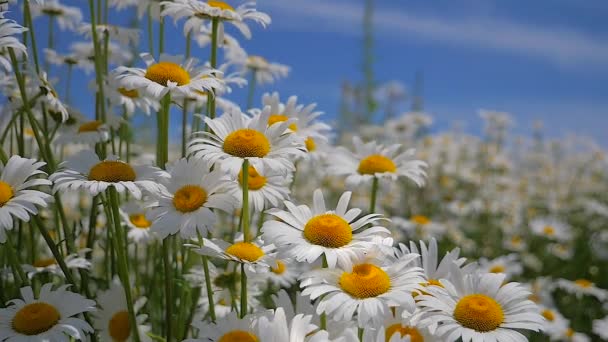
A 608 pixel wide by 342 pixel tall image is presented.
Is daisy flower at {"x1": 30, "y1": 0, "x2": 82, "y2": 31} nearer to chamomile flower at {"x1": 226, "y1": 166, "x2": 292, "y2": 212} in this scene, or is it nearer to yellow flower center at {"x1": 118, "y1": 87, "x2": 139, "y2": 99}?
yellow flower center at {"x1": 118, "y1": 87, "x2": 139, "y2": 99}

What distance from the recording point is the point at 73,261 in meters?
2.12

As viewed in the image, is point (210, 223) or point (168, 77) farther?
point (168, 77)

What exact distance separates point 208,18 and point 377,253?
1.09m

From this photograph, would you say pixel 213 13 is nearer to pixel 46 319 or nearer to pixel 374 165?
pixel 374 165

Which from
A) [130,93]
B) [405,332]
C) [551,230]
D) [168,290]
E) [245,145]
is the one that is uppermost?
[245,145]

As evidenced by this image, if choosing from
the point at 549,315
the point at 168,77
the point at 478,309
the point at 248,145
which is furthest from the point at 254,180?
the point at 549,315

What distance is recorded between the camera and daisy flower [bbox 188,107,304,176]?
1.65 metres

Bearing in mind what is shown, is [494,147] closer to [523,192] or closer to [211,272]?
[523,192]

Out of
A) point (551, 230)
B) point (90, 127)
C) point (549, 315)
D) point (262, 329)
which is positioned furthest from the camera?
point (551, 230)

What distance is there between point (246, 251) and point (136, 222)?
1169 mm

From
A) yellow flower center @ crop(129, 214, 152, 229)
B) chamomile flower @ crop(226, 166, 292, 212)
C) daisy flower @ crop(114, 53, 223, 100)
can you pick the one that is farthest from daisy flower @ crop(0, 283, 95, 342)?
yellow flower center @ crop(129, 214, 152, 229)

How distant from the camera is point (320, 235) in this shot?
161 cm

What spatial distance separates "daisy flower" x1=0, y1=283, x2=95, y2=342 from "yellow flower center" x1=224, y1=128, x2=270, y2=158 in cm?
62

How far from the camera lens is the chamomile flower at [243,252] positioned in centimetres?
159
